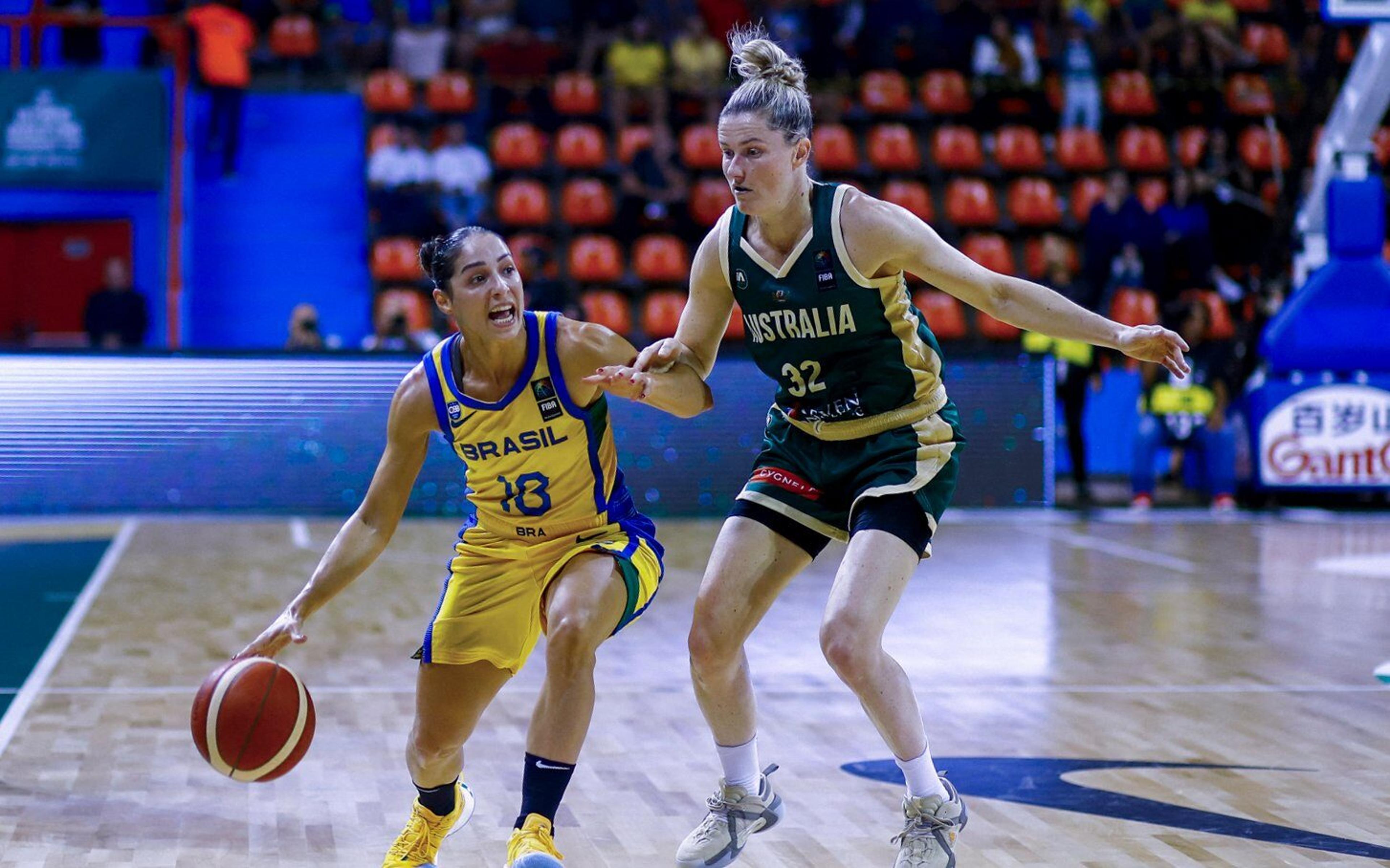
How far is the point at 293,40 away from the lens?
56.0ft

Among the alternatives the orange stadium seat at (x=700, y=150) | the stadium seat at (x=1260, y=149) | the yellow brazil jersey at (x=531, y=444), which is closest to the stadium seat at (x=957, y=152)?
the orange stadium seat at (x=700, y=150)

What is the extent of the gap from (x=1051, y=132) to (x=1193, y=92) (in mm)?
1506

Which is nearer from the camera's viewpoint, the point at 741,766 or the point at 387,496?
the point at 387,496

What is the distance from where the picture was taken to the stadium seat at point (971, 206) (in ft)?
53.4

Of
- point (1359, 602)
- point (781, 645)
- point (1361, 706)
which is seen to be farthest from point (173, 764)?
point (1359, 602)

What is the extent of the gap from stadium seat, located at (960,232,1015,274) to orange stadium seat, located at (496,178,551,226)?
13.0 feet

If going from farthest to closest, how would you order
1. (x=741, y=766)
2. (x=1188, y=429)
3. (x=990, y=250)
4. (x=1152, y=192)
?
(x=1152, y=192)
(x=990, y=250)
(x=1188, y=429)
(x=741, y=766)

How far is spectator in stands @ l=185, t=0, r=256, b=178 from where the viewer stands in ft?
50.7

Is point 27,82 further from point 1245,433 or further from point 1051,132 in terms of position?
point 1245,433

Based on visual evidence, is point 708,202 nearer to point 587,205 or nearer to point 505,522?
point 587,205

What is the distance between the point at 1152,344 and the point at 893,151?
42.5 feet

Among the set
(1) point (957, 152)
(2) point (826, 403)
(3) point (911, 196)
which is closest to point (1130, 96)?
(1) point (957, 152)

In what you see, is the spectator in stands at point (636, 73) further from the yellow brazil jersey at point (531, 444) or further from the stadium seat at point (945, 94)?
the yellow brazil jersey at point (531, 444)

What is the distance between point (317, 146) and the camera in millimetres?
16812
